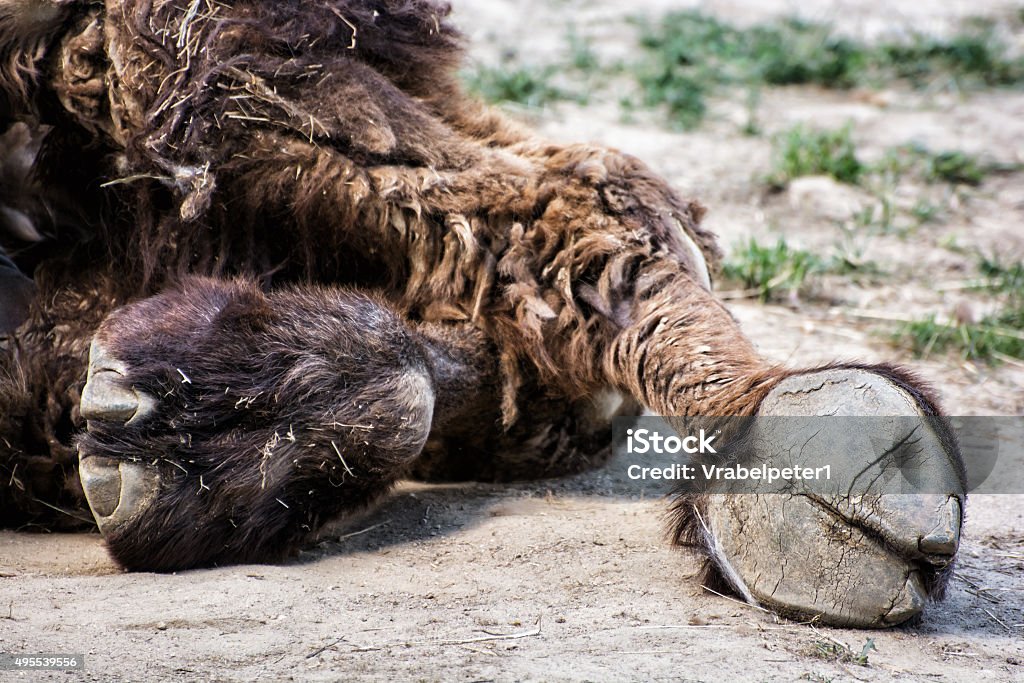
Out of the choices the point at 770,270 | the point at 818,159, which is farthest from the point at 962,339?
the point at 818,159

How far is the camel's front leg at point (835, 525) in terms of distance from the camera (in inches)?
81.8

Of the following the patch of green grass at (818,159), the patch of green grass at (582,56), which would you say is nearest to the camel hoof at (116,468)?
the patch of green grass at (818,159)

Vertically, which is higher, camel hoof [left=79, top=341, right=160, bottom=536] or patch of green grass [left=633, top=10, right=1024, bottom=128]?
patch of green grass [left=633, top=10, right=1024, bottom=128]

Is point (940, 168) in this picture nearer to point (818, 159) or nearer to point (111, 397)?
point (818, 159)

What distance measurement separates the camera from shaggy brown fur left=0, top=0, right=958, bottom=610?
8.16 ft

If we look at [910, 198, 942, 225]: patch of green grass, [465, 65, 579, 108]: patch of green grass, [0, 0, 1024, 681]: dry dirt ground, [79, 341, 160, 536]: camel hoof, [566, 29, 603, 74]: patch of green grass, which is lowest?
A: [0, 0, 1024, 681]: dry dirt ground

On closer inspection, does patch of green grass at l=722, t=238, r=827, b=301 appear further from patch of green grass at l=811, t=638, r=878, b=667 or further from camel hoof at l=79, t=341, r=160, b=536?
camel hoof at l=79, t=341, r=160, b=536

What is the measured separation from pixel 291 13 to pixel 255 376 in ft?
3.02

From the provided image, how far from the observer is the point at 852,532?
6.85ft

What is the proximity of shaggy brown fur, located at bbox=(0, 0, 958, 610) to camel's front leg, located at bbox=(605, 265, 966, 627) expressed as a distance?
0.11 m

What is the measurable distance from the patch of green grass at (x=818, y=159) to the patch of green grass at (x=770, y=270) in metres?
0.95

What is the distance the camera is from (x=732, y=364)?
95.5 inches

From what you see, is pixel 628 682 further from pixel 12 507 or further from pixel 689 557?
pixel 12 507

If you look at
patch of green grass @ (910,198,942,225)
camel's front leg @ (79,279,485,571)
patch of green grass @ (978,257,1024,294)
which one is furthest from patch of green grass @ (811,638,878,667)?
patch of green grass @ (910,198,942,225)
